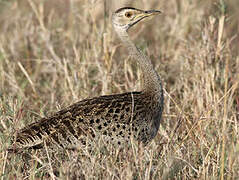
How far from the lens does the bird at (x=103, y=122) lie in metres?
3.31

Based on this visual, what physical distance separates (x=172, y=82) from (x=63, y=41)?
1489 millimetres

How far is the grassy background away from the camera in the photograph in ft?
10.2

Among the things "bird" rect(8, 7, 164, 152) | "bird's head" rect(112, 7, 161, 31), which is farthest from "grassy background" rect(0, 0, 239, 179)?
"bird's head" rect(112, 7, 161, 31)

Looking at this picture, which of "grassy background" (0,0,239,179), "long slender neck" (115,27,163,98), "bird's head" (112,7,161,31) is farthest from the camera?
"bird's head" (112,7,161,31)

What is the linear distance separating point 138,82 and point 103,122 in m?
1.18

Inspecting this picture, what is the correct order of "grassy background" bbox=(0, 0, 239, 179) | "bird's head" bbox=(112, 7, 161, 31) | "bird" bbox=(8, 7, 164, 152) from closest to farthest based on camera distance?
"grassy background" bbox=(0, 0, 239, 179)
"bird" bbox=(8, 7, 164, 152)
"bird's head" bbox=(112, 7, 161, 31)

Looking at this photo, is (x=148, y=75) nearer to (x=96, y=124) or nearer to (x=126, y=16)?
(x=126, y=16)

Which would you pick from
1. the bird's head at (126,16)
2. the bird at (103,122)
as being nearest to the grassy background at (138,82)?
the bird at (103,122)

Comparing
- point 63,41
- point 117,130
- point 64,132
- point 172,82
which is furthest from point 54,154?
point 63,41

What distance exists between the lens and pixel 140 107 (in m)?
3.60

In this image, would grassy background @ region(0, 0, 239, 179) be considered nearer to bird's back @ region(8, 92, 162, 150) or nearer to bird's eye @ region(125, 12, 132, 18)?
bird's back @ region(8, 92, 162, 150)

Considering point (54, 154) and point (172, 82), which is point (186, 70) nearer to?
point (172, 82)

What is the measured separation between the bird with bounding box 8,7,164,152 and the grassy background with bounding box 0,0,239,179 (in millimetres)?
131

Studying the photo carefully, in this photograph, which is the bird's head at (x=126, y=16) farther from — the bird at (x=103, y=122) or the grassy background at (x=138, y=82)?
the grassy background at (x=138, y=82)
